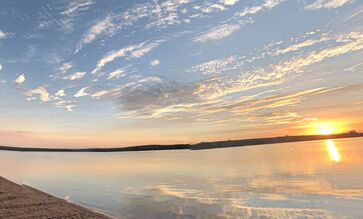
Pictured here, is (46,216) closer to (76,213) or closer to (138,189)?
(76,213)

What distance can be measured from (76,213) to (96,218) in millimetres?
1369

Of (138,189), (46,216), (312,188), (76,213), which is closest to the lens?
(46,216)

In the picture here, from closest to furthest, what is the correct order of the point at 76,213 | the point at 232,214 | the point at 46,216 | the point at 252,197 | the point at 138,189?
the point at 46,216, the point at 76,213, the point at 232,214, the point at 252,197, the point at 138,189

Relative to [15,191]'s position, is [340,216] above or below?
below

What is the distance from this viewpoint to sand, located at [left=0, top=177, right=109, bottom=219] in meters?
17.0

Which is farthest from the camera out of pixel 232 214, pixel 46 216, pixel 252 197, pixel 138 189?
pixel 138 189

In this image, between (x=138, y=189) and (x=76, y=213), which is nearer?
(x=76, y=213)

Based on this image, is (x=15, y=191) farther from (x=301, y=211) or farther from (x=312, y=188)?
(x=312, y=188)

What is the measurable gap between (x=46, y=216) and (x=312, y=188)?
2011 centimetres

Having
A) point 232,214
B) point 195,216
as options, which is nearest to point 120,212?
point 195,216

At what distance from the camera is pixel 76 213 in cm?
1791

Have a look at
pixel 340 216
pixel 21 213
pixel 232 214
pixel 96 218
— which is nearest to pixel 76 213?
pixel 96 218

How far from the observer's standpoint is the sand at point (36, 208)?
1705cm

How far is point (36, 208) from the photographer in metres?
18.8
